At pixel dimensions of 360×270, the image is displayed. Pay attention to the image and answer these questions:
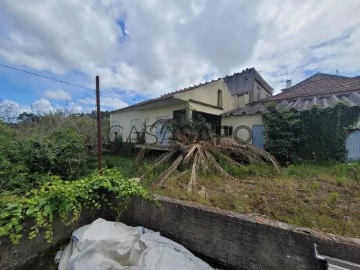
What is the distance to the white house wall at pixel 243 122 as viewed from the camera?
353 inches

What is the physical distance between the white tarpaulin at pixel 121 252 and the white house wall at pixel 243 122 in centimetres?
749

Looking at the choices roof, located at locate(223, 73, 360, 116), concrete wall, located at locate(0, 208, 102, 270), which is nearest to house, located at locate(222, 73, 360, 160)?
roof, located at locate(223, 73, 360, 116)

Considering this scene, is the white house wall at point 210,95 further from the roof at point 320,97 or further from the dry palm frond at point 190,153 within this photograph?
the dry palm frond at point 190,153

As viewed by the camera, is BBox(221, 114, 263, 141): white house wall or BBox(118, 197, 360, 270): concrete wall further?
BBox(221, 114, 263, 141): white house wall

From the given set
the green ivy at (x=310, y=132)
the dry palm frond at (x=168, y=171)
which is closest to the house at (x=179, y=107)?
the green ivy at (x=310, y=132)

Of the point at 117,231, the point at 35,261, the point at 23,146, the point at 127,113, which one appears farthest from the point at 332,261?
the point at 127,113

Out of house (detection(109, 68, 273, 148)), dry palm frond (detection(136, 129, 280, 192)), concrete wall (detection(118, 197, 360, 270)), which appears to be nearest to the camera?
concrete wall (detection(118, 197, 360, 270))

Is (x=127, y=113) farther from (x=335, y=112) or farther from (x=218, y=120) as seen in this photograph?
(x=335, y=112)

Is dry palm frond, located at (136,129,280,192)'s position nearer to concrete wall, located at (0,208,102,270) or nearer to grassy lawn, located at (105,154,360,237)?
grassy lawn, located at (105,154,360,237)

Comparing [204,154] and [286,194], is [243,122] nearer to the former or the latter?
[204,154]

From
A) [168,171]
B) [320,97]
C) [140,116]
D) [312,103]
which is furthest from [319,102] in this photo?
[140,116]

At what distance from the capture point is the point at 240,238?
259 centimetres

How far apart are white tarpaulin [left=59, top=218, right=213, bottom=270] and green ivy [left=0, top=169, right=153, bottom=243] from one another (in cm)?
34

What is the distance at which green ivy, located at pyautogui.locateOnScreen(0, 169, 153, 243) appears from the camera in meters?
2.33
